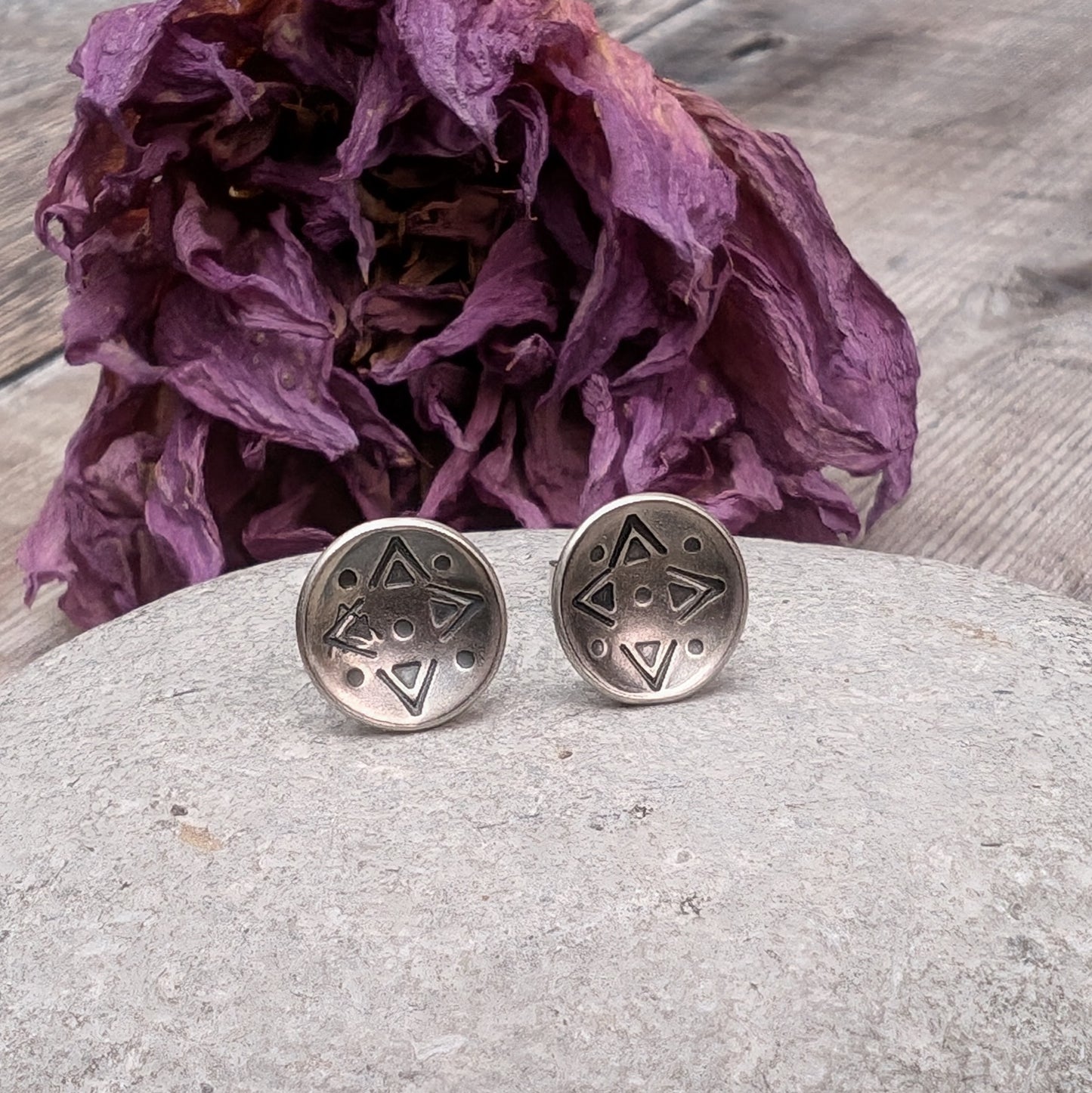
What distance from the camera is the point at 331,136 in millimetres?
689

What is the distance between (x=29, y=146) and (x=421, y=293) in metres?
0.74

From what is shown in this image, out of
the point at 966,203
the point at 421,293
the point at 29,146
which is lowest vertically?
the point at 966,203

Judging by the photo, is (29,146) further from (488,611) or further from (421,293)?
(488,611)

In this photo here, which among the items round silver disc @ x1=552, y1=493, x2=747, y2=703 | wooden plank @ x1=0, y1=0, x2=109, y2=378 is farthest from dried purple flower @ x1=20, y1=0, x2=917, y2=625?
wooden plank @ x1=0, y1=0, x2=109, y2=378

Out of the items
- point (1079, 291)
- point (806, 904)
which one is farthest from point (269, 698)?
point (1079, 291)

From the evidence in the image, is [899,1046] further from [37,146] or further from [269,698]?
[37,146]

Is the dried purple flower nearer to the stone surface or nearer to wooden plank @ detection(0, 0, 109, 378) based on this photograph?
the stone surface

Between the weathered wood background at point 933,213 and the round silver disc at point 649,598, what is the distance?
225 mm

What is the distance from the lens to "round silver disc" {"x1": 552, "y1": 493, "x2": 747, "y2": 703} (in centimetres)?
56

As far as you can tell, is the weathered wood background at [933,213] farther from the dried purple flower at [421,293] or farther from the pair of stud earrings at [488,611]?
the pair of stud earrings at [488,611]

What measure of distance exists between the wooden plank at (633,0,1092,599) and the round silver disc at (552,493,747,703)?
0.22m

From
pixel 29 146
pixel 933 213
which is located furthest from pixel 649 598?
pixel 29 146

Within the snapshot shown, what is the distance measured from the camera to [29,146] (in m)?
1.28

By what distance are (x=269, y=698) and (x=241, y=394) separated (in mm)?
151
